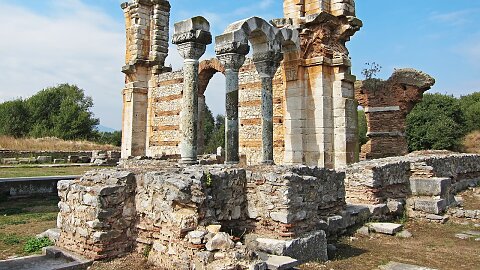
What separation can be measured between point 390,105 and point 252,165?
14.0m

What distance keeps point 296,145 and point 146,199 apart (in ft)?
24.0

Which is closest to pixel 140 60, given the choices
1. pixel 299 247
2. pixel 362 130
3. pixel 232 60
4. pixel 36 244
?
pixel 232 60

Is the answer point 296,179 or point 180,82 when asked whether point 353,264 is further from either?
point 180,82

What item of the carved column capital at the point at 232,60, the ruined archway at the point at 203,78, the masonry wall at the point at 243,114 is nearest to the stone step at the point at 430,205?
the masonry wall at the point at 243,114

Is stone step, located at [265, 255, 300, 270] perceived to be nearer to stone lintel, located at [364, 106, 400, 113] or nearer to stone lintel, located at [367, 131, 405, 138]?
stone lintel, located at [367, 131, 405, 138]

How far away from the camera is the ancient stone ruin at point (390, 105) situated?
18.9 metres

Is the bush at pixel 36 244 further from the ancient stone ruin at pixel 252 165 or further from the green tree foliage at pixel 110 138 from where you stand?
the green tree foliage at pixel 110 138

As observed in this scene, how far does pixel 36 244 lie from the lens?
6.62m

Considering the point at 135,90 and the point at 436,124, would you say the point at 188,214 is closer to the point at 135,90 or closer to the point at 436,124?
the point at 135,90

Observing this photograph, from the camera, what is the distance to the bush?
6480 millimetres

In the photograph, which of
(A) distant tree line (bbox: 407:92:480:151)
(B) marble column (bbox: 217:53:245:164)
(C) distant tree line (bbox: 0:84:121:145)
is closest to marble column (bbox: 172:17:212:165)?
(B) marble column (bbox: 217:53:245:164)

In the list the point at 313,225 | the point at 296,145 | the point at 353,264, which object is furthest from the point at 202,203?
the point at 296,145

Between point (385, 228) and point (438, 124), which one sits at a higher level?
point (438, 124)

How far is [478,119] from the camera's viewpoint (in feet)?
124
